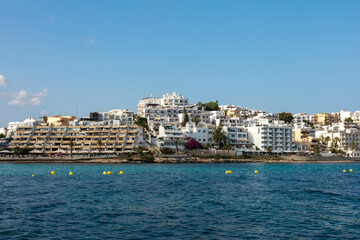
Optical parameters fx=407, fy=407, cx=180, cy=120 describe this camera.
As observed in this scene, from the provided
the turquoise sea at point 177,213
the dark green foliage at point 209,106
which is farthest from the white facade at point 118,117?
the turquoise sea at point 177,213

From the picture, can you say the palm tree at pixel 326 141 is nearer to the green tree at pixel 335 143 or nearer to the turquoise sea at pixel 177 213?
the green tree at pixel 335 143

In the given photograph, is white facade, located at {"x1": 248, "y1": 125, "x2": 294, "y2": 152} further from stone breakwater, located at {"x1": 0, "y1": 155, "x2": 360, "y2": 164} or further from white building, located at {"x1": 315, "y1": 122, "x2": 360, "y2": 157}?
white building, located at {"x1": 315, "y1": 122, "x2": 360, "y2": 157}

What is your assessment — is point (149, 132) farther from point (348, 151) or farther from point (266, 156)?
point (348, 151)

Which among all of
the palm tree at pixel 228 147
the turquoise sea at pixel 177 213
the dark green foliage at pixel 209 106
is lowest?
the turquoise sea at pixel 177 213

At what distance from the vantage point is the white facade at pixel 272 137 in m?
140

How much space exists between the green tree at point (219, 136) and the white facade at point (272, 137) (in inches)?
531

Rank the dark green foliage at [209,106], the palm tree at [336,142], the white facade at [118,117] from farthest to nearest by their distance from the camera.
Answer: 1. the dark green foliage at [209,106]
2. the palm tree at [336,142]
3. the white facade at [118,117]

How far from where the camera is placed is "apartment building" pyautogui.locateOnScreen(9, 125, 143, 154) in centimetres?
12500

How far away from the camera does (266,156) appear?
131625mm

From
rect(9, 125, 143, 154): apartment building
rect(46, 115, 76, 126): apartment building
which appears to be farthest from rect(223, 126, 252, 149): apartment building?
rect(46, 115, 76, 126): apartment building

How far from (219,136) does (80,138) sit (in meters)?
44.3

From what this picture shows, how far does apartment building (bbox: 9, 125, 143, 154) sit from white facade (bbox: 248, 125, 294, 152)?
4086 centimetres

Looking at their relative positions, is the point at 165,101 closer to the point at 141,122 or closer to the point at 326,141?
the point at 141,122

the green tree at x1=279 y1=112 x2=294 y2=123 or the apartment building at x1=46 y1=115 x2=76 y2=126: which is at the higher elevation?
the green tree at x1=279 y1=112 x2=294 y2=123
